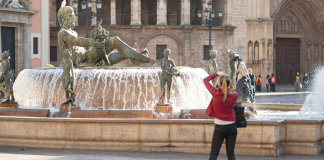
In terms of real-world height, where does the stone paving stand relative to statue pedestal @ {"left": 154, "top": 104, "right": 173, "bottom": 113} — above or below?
below

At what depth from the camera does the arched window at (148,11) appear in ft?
144

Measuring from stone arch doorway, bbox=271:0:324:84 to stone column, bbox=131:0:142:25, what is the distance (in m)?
11.8

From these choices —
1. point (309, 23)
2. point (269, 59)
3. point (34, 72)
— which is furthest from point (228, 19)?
point (34, 72)

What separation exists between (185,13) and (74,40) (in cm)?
2851

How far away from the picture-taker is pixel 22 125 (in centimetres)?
945

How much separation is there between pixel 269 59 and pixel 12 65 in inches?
786

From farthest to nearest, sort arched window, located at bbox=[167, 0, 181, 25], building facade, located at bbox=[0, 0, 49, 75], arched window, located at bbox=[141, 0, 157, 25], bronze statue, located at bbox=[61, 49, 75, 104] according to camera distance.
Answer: arched window, located at bbox=[141, 0, 157, 25], arched window, located at bbox=[167, 0, 181, 25], building facade, located at bbox=[0, 0, 49, 75], bronze statue, located at bbox=[61, 49, 75, 104]

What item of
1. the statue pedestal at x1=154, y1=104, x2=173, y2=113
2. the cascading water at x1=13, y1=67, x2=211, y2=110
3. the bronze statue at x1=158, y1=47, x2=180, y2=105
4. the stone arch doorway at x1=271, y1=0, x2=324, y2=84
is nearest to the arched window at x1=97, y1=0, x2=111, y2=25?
the stone arch doorway at x1=271, y1=0, x2=324, y2=84

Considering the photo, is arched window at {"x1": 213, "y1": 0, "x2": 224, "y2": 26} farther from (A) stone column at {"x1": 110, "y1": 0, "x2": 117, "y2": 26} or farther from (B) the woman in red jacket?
(B) the woman in red jacket

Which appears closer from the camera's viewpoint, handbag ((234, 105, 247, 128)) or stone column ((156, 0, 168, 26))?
handbag ((234, 105, 247, 128))

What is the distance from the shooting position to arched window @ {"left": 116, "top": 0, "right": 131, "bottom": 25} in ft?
144

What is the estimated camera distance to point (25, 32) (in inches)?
1342

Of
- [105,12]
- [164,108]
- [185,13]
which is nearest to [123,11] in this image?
[105,12]

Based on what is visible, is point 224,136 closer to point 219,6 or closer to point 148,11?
point 219,6
